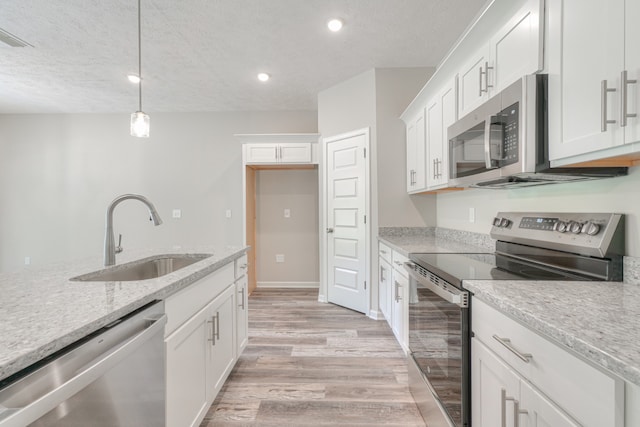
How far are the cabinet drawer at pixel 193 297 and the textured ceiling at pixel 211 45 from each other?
6.61ft

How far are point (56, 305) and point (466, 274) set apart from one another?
1473 millimetres

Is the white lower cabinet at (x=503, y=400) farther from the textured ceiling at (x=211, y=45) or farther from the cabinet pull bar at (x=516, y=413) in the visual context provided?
the textured ceiling at (x=211, y=45)

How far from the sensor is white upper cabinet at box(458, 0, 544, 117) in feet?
4.05

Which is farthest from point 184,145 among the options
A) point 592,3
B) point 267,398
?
point 592,3

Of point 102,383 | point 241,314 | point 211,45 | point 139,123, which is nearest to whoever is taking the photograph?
point 102,383

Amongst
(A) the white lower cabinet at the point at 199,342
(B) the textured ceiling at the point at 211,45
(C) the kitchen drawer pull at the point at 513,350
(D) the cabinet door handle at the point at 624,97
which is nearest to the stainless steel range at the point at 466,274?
(C) the kitchen drawer pull at the point at 513,350

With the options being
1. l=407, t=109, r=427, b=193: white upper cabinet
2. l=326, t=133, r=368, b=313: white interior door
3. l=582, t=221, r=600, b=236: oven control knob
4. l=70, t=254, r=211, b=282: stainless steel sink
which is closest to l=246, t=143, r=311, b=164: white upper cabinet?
l=326, t=133, r=368, b=313: white interior door

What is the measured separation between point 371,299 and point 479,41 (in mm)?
2484

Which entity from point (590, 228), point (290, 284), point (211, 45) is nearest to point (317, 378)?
point (590, 228)

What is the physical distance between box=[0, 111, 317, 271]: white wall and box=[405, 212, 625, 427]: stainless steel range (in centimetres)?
336

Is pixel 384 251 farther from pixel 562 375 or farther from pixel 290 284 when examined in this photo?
pixel 562 375

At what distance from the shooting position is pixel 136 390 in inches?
38.4

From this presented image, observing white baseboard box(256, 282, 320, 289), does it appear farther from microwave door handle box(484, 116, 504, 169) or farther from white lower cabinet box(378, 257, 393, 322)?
microwave door handle box(484, 116, 504, 169)

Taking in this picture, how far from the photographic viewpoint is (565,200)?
1473mm
